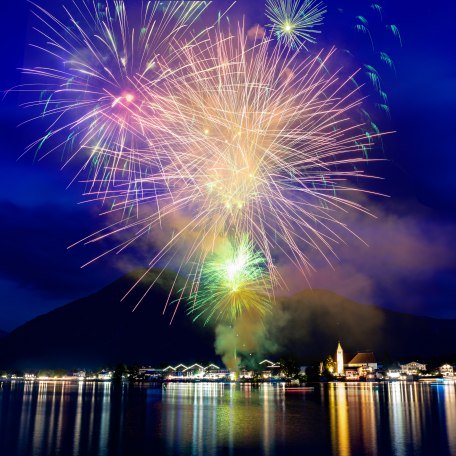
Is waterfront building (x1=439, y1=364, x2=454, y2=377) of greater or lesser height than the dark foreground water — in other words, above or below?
above

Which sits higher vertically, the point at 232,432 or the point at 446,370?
the point at 446,370

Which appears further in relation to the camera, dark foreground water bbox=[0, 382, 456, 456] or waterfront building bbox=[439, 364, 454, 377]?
waterfront building bbox=[439, 364, 454, 377]

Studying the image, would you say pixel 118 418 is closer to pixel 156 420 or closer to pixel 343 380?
pixel 156 420

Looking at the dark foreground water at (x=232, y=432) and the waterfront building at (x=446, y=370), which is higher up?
the waterfront building at (x=446, y=370)

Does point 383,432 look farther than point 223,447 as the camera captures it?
Yes

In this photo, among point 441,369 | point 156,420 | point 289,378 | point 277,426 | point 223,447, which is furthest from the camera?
point 441,369

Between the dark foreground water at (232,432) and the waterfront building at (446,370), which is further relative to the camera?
the waterfront building at (446,370)

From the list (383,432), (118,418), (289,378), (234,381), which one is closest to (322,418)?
(383,432)

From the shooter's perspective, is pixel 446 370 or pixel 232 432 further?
pixel 446 370
